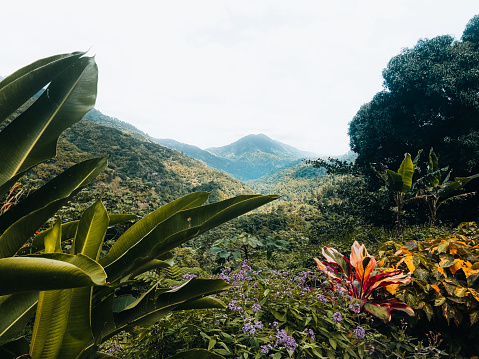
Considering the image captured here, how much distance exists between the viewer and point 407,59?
26.6 feet

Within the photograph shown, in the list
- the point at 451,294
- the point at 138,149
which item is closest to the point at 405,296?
the point at 451,294

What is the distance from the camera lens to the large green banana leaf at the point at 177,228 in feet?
2.22

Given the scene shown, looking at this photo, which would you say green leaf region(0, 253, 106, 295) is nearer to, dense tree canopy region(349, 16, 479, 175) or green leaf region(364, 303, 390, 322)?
green leaf region(364, 303, 390, 322)

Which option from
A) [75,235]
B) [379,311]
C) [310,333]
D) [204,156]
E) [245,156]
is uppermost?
[245,156]

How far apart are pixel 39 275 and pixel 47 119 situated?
1.97 ft

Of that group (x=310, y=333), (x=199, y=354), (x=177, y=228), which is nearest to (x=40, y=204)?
(x=177, y=228)

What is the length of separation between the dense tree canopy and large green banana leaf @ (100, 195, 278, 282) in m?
8.32

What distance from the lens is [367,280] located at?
2.19 m

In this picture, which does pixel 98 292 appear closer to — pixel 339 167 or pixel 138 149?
pixel 339 167

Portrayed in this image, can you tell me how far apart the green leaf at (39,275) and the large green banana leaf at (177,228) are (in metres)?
0.21

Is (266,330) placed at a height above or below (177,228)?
below

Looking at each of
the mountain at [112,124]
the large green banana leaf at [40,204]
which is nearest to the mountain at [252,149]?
the mountain at [112,124]

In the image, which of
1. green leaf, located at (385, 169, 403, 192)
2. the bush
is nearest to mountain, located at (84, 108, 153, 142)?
green leaf, located at (385, 169, 403, 192)

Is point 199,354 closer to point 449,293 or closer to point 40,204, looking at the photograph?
point 40,204
